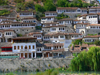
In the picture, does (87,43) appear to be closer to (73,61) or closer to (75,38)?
(75,38)

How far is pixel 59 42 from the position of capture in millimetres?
57406

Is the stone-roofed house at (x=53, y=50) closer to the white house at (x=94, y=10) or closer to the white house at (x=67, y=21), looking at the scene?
the white house at (x=67, y=21)

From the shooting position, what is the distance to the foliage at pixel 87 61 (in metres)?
42.3

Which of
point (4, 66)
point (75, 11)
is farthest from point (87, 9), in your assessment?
point (4, 66)

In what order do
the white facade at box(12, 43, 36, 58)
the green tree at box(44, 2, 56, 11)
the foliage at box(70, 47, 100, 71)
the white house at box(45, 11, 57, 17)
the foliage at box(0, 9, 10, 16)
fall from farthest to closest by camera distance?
1. the green tree at box(44, 2, 56, 11)
2. the foliage at box(0, 9, 10, 16)
3. the white house at box(45, 11, 57, 17)
4. the white facade at box(12, 43, 36, 58)
5. the foliage at box(70, 47, 100, 71)

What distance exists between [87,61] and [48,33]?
816 inches

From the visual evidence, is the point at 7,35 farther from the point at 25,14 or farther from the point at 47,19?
the point at 25,14

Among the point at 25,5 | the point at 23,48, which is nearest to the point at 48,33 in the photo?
the point at 23,48

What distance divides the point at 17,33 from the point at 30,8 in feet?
72.7

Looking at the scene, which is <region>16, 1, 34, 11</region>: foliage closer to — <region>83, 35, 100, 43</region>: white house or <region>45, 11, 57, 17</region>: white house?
<region>45, 11, 57, 17</region>: white house

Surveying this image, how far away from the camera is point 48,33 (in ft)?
203

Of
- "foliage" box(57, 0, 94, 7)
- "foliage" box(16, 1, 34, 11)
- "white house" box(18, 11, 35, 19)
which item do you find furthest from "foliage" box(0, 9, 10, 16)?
"foliage" box(57, 0, 94, 7)

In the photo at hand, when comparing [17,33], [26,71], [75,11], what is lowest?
[26,71]

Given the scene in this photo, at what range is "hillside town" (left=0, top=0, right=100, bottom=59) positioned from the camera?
169 feet
